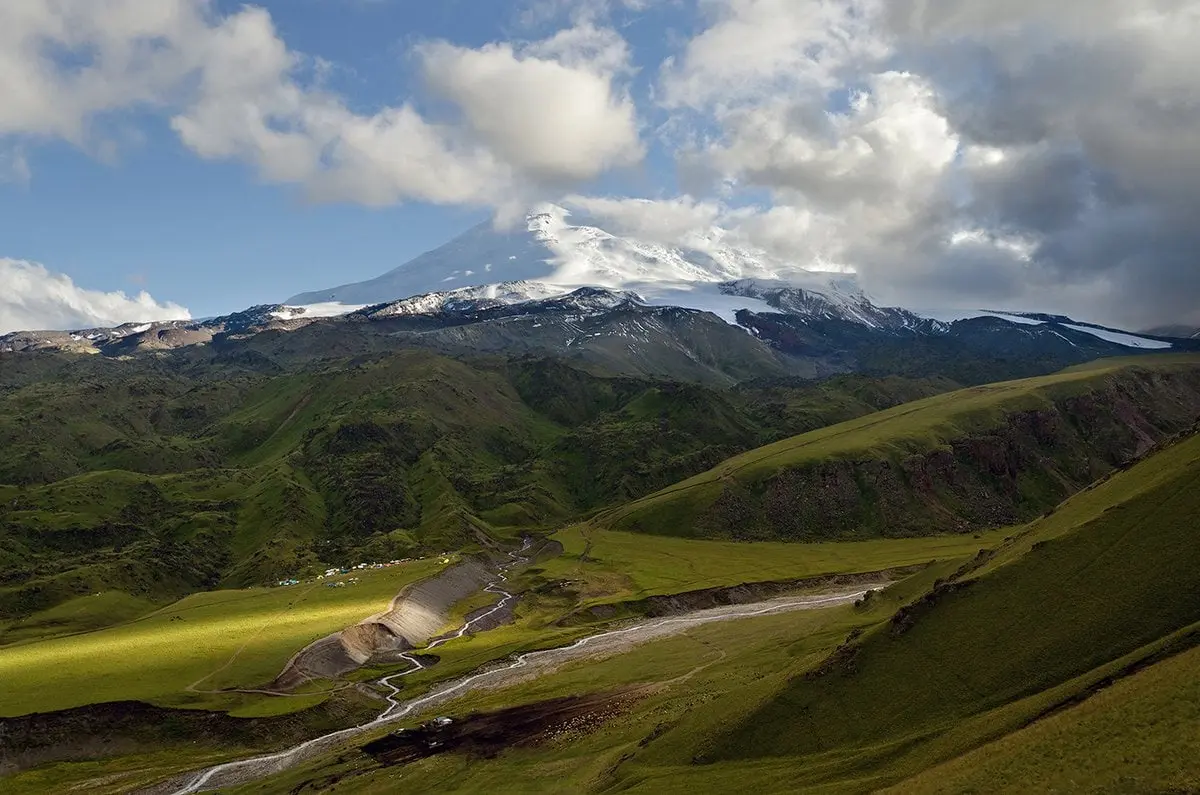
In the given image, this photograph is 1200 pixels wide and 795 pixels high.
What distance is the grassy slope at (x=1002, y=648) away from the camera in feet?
210

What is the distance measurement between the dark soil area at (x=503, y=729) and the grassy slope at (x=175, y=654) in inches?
1478

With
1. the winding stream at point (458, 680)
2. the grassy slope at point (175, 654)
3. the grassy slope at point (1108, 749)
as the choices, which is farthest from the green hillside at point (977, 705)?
the grassy slope at point (175, 654)

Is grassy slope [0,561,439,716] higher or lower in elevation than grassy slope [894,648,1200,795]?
higher

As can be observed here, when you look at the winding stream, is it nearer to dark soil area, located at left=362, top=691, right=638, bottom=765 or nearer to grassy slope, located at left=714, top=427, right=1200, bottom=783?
dark soil area, located at left=362, top=691, right=638, bottom=765

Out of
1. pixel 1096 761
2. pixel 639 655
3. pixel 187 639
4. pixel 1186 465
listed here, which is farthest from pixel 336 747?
pixel 1186 465

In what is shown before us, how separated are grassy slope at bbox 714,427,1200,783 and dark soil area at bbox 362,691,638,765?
30.8 meters

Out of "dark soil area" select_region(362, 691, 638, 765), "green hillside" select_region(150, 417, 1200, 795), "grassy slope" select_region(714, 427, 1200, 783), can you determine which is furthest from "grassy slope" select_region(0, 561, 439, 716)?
"grassy slope" select_region(714, 427, 1200, 783)

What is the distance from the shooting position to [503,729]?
103750 millimetres

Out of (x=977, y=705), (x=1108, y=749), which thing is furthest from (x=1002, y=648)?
(x=1108, y=749)

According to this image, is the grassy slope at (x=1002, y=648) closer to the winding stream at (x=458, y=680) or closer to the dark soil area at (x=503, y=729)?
the dark soil area at (x=503, y=729)

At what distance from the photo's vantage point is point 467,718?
11231 centimetres

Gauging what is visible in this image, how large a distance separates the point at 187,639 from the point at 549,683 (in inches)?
3073

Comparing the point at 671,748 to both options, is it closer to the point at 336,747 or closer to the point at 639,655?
the point at 336,747

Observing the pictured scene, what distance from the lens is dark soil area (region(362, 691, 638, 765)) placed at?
322 ft
